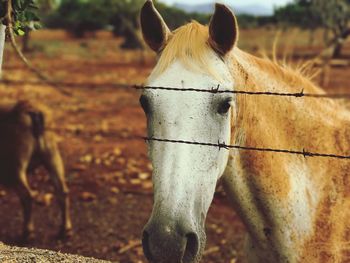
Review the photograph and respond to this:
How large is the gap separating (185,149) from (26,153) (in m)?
4.55

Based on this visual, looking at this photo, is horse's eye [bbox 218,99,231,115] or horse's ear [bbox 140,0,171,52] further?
horse's ear [bbox 140,0,171,52]

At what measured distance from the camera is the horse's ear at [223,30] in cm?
263

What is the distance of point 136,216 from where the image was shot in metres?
7.10

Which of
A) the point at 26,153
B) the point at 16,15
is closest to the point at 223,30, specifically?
the point at 16,15

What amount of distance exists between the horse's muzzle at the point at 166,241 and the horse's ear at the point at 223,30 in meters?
1.03

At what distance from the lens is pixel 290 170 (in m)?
3.03

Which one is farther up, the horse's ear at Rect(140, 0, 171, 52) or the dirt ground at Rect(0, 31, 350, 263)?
the horse's ear at Rect(140, 0, 171, 52)

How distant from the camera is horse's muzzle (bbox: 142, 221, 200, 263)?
2.26 metres

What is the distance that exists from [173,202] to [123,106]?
12.9 metres

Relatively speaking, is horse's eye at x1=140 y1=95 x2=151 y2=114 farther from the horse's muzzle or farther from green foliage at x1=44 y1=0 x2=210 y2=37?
green foliage at x1=44 y1=0 x2=210 y2=37

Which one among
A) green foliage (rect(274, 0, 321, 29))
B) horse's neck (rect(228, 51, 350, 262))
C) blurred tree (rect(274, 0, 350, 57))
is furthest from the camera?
green foliage (rect(274, 0, 321, 29))

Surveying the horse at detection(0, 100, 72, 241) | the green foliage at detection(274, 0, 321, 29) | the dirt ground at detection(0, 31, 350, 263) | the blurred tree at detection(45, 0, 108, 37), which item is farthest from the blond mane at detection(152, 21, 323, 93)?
the blurred tree at detection(45, 0, 108, 37)

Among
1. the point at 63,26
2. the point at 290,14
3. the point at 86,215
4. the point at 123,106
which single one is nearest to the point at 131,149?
the point at 86,215

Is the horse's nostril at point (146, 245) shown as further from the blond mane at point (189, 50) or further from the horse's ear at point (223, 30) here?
the horse's ear at point (223, 30)
